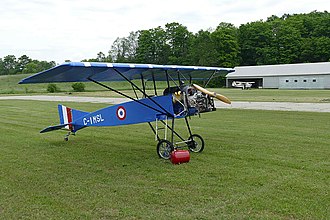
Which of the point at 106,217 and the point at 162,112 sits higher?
the point at 162,112

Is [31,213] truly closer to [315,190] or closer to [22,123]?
[315,190]

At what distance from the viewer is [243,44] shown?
3839 inches

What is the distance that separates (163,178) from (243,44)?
95.0 m

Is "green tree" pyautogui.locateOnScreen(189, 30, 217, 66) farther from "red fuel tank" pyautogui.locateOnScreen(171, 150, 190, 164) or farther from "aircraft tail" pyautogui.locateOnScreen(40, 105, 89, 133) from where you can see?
"red fuel tank" pyautogui.locateOnScreen(171, 150, 190, 164)

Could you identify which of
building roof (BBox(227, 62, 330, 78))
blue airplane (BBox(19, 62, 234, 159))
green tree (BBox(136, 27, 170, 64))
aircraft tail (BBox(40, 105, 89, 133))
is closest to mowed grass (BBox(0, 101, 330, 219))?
aircraft tail (BBox(40, 105, 89, 133))

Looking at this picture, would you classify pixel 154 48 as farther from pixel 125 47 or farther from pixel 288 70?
pixel 288 70

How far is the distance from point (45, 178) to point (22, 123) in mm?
9659

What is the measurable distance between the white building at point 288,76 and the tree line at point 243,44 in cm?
1539

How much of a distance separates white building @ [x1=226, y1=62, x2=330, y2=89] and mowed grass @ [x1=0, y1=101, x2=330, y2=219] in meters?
52.0

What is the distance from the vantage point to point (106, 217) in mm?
4871

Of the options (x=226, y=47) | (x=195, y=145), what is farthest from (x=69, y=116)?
(x=226, y=47)

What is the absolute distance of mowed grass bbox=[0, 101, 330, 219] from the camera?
508 cm

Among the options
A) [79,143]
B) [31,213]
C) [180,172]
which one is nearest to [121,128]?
[79,143]

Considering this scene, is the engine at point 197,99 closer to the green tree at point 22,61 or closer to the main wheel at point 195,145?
the main wheel at point 195,145
